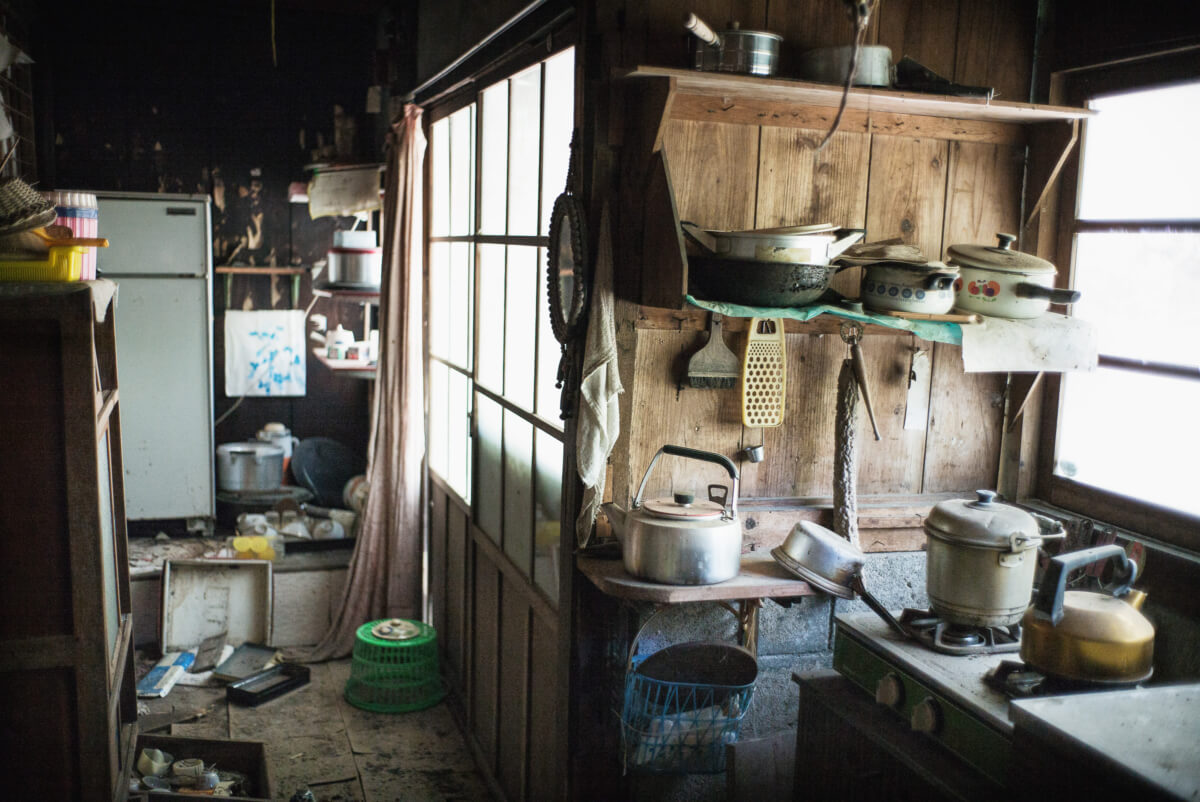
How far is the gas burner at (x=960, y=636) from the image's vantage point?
82.7 inches

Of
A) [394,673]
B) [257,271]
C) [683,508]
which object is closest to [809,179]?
[683,508]

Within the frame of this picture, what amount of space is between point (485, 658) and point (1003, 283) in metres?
2.27

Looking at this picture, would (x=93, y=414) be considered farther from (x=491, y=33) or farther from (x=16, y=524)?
(x=491, y=33)

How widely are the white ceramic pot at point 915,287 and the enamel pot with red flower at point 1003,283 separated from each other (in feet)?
0.23

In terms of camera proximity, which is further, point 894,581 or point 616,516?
point 894,581

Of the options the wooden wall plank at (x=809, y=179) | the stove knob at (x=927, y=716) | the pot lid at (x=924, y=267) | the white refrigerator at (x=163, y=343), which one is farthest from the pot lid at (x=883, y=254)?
the white refrigerator at (x=163, y=343)

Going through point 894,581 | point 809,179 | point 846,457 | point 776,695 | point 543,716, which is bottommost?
point 543,716

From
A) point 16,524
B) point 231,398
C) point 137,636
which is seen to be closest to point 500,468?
point 16,524

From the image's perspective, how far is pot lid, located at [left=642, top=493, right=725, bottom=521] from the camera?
223 cm

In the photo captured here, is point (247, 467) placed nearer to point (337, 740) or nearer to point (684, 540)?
point (337, 740)

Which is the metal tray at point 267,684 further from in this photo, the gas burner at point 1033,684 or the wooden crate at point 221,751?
the gas burner at point 1033,684

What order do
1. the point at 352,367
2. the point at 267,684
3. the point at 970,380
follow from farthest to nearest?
the point at 352,367 < the point at 267,684 < the point at 970,380

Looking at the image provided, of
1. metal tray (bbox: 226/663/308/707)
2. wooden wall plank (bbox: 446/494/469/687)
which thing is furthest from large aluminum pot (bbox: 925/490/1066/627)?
metal tray (bbox: 226/663/308/707)

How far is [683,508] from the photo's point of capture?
2.29m
